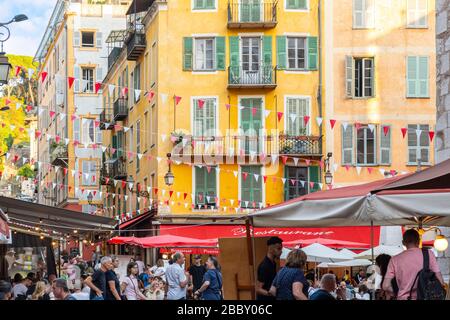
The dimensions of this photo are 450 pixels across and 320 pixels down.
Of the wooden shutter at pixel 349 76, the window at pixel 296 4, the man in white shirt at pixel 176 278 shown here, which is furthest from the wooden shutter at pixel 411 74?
the man in white shirt at pixel 176 278

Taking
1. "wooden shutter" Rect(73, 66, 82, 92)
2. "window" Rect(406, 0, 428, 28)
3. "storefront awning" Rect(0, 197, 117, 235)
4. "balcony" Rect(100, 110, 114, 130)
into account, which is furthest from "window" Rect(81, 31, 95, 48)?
"storefront awning" Rect(0, 197, 117, 235)

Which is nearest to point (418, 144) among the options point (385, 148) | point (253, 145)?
point (385, 148)

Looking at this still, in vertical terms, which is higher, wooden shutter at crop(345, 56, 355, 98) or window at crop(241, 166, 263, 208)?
wooden shutter at crop(345, 56, 355, 98)

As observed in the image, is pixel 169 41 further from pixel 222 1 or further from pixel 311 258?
pixel 311 258

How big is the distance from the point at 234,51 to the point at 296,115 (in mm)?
3512

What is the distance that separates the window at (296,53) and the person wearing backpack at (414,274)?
31966 millimetres

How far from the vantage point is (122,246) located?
190 feet

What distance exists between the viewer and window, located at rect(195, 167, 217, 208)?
44.3m

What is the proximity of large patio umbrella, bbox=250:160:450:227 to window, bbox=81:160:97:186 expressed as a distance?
5715 cm

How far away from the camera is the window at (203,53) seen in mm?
44906

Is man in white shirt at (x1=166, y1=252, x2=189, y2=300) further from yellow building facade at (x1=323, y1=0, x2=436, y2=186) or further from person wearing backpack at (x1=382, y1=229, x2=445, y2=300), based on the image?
yellow building facade at (x1=323, y1=0, x2=436, y2=186)

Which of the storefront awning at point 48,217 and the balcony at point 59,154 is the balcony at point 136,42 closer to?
the storefront awning at point 48,217
